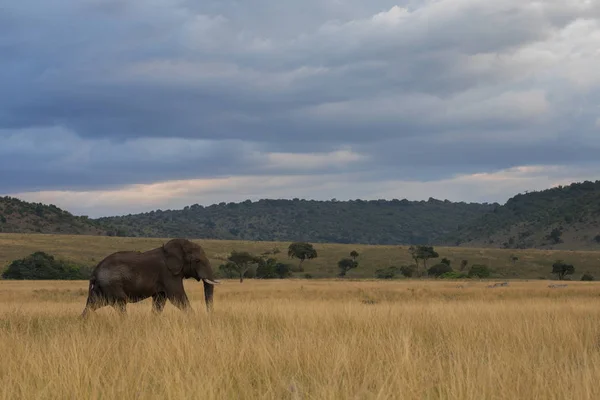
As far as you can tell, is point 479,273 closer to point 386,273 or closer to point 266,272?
point 386,273

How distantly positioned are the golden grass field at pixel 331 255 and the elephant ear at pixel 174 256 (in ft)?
225

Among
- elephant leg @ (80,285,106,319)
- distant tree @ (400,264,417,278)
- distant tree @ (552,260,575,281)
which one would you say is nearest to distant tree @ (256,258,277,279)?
distant tree @ (400,264,417,278)

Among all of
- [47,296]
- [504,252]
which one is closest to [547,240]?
[504,252]

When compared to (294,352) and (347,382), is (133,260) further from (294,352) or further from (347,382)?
(347,382)

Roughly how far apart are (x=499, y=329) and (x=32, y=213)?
488ft

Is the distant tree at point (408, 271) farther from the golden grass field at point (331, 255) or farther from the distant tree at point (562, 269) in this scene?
the distant tree at point (562, 269)

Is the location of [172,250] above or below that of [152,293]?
above

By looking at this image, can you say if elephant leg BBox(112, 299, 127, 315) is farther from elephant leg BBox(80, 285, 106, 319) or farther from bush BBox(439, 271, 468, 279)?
bush BBox(439, 271, 468, 279)

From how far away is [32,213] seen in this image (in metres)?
145

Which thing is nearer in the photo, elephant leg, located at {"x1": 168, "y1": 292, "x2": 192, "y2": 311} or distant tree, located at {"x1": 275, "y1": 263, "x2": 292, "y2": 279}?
elephant leg, located at {"x1": 168, "y1": 292, "x2": 192, "y2": 311}

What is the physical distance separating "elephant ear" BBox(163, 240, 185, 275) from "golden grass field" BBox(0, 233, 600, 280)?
225 ft

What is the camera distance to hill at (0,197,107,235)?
136250mm

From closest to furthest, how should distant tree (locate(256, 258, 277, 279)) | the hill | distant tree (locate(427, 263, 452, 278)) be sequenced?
distant tree (locate(256, 258, 277, 279)) → distant tree (locate(427, 263, 452, 278)) → the hill

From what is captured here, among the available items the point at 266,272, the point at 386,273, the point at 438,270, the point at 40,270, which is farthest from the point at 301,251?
the point at 40,270
